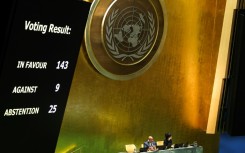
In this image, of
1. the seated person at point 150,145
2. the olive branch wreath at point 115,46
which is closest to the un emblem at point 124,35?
the olive branch wreath at point 115,46

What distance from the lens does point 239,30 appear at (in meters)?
4.16

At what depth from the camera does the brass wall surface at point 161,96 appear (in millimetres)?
3416

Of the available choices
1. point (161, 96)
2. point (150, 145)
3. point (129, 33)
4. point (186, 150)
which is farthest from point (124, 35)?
point (186, 150)

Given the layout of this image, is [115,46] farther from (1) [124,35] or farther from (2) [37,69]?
(2) [37,69]

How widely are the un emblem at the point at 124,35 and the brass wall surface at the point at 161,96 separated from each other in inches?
3.4

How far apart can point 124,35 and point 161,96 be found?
2.38ft

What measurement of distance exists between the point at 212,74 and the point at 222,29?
44 cm

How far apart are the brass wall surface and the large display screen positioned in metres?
0.82

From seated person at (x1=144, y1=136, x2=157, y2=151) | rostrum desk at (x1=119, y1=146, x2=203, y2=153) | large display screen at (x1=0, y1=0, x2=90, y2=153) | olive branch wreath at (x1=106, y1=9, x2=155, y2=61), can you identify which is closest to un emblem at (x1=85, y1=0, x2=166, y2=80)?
olive branch wreath at (x1=106, y1=9, x2=155, y2=61)

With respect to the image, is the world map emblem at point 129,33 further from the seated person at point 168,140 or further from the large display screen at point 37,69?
the large display screen at point 37,69

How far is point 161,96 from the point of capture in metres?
4.02

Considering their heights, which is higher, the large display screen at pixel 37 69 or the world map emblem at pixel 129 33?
the world map emblem at pixel 129 33

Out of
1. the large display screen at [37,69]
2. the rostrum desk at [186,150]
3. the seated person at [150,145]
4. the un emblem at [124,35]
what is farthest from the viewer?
the rostrum desk at [186,150]

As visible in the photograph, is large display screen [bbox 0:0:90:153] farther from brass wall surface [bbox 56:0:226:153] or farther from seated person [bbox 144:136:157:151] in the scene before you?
seated person [bbox 144:136:157:151]
